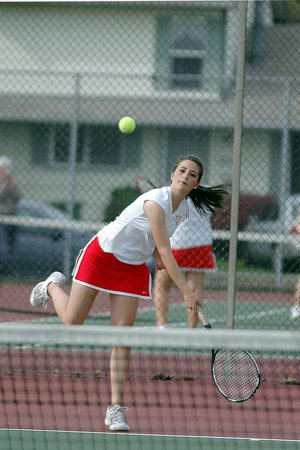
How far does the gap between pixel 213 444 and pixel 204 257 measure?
2784 millimetres

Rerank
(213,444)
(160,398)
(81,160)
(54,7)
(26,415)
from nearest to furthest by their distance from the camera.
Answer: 1. (213,444)
2. (26,415)
3. (160,398)
4. (81,160)
5. (54,7)

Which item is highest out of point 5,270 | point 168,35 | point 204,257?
point 168,35

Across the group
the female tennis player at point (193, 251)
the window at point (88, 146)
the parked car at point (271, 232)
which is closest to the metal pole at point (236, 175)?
the female tennis player at point (193, 251)

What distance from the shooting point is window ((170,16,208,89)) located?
16.8 meters

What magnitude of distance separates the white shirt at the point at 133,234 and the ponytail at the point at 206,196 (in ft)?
1.43

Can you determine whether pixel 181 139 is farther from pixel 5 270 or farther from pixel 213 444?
pixel 213 444

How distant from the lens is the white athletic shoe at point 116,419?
17.3 ft

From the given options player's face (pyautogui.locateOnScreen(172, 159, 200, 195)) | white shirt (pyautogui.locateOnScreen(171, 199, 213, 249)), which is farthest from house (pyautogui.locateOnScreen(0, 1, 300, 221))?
player's face (pyautogui.locateOnScreen(172, 159, 200, 195))

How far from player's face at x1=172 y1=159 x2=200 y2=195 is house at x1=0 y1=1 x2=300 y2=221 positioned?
306 cm

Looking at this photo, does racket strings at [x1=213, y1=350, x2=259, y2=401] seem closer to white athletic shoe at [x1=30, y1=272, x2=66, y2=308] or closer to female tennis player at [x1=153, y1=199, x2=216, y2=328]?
white athletic shoe at [x1=30, y1=272, x2=66, y2=308]

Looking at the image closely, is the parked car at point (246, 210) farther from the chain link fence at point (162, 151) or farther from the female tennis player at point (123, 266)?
the female tennis player at point (123, 266)

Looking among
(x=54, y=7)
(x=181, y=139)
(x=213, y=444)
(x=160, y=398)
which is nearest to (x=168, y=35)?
(x=54, y=7)

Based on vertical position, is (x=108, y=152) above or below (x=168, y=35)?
below

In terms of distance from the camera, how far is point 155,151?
12.2 metres
